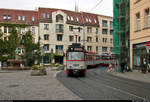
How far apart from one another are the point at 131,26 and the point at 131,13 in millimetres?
1776

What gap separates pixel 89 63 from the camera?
1540 inches

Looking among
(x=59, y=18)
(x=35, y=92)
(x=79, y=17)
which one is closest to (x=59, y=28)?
(x=59, y=18)

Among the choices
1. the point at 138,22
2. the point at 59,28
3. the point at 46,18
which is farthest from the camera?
the point at 59,28

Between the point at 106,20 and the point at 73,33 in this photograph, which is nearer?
the point at 73,33

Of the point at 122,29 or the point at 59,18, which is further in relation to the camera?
the point at 59,18

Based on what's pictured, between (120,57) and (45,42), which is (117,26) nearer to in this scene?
(120,57)

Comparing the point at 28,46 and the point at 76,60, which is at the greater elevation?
the point at 28,46

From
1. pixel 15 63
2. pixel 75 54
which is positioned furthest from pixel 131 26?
pixel 15 63

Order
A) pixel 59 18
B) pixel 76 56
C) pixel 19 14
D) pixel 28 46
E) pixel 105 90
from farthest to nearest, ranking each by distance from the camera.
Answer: pixel 59 18, pixel 19 14, pixel 28 46, pixel 76 56, pixel 105 90

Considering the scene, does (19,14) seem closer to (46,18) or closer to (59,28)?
(46,18)

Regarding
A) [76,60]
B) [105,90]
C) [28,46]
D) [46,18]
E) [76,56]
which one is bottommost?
[105,90]

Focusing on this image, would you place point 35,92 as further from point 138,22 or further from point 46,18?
point 46,18

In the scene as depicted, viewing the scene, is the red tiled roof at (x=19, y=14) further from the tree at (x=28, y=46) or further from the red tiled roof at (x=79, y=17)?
the tree at (x=28, y=46)

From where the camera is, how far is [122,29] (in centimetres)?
3297
